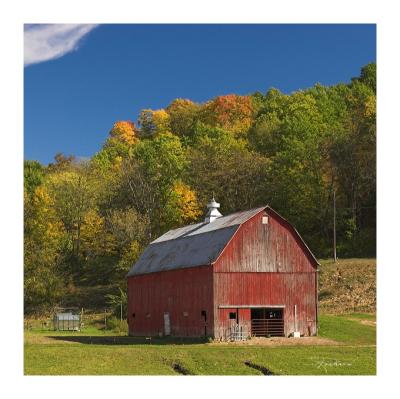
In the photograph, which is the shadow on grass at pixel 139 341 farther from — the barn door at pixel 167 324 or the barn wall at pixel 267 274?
the barn wall at pixel 267 274

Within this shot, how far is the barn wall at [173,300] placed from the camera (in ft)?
143

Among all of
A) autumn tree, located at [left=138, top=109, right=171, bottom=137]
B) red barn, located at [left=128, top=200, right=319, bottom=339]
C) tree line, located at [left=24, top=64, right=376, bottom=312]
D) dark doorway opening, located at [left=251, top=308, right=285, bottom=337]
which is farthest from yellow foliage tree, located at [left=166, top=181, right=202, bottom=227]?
autumn tree, located at [left=138, top=109, right=171, bottom=137]

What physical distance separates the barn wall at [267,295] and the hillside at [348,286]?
1010 cm

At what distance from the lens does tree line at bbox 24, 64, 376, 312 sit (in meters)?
70.1

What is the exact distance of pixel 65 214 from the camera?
78812 millimetres

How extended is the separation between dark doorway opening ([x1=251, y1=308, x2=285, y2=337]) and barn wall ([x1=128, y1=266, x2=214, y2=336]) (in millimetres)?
2542

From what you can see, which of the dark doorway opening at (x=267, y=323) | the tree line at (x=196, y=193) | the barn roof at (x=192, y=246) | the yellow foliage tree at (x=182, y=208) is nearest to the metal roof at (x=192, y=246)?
the barn roof at (x=192, y=246)

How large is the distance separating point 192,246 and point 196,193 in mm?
27996

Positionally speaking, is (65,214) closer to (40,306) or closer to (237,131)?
(40,306)

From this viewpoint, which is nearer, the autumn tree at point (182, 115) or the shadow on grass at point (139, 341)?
the shadow on grass at point (139, 341)

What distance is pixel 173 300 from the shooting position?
4712 cm
